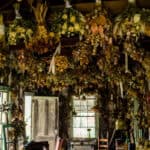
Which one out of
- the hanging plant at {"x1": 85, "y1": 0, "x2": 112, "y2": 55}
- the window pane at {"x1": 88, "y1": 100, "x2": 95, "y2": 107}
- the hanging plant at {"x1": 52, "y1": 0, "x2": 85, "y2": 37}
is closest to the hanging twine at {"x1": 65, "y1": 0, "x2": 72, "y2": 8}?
the hanging plant at {"x1": 52, "y1": 0, "x2": 85, "y2": 37}

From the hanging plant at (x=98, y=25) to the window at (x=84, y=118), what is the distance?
7707 millimetres

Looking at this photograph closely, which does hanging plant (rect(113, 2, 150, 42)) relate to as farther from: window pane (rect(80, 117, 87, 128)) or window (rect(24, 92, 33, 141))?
window pane (rect(80, 117, 87, 128))

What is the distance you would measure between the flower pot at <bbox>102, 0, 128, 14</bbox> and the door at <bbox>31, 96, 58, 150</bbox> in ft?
22.4

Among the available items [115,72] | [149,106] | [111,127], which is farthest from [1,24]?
[111,127]

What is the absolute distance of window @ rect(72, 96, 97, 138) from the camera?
1322 cm

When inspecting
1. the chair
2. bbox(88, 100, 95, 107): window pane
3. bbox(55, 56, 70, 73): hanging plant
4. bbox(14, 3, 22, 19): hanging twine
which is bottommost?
the chair

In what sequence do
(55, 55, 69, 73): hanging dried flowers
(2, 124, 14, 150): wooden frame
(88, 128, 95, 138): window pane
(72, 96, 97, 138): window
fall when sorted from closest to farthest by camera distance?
(55, 55, 69, 73): hanging dried flowers < (2, 124, 14, 150): wooden frame < (88, 128, 95, 138): window pane < (72, 96, 97, 138): window

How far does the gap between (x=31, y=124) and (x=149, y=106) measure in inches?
174

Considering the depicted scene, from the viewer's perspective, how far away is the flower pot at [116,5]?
5527mm

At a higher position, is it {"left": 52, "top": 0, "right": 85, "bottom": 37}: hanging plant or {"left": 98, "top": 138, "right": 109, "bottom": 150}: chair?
{"left": 52, "top": 0, "right": 85, "bottom": 37}: hanging plant

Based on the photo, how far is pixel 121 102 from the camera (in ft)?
36.1

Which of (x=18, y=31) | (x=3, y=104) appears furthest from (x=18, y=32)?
(x=3, y=104)

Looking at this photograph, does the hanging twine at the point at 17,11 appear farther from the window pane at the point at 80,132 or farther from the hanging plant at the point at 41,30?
the window pane at the point at 80,132

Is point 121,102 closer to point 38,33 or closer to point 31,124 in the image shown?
point 31,124
